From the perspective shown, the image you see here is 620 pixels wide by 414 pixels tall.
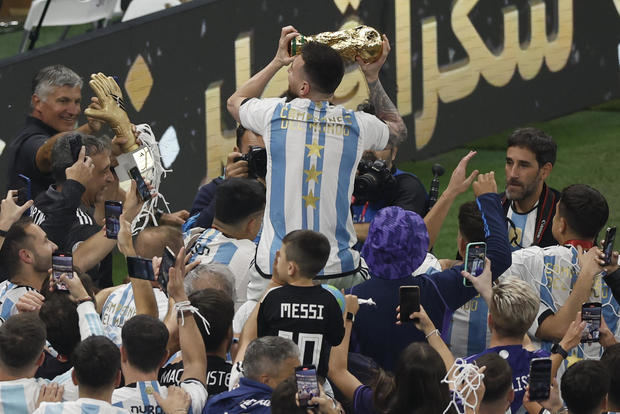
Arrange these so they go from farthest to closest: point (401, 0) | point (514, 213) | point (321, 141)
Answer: point (401, 0) → point (514, 213) → point (321, 141)

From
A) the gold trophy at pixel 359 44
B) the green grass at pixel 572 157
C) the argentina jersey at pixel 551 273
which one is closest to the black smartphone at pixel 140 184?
the gold trophy at pixel 359 44

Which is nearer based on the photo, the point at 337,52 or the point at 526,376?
the point at 526,376

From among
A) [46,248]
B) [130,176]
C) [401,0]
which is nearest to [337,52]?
[130,176]

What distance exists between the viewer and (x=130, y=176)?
648cm

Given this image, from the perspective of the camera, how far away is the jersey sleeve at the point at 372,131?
611 cm

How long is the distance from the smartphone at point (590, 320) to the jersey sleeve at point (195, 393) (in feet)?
5.79

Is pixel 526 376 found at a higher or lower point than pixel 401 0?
lower

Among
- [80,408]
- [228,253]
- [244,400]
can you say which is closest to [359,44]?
[228,253]

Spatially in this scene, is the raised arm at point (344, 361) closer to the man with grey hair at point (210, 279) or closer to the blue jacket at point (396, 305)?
the blue jacket at point (396, 305)

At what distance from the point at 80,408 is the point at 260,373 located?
2.37 ft

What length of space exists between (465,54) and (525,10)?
83cm

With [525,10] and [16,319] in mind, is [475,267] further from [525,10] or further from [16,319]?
[525,10]

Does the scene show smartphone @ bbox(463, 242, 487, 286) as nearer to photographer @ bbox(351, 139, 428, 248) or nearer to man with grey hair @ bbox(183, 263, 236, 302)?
man with grey hair @ bbox(183, 263, 236, 302)

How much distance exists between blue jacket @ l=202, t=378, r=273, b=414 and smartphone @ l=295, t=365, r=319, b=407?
13.0 inches
